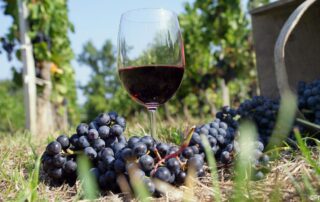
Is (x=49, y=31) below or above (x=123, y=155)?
above

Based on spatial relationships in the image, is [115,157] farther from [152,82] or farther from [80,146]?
[152,82]

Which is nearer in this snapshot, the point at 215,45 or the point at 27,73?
the point at 27,73

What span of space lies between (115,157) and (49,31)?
218 inches

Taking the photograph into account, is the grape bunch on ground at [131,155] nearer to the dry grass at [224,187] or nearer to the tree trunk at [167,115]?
the dry grass at [224,187]

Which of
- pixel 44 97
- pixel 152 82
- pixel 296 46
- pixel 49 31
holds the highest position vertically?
pixel 49 31

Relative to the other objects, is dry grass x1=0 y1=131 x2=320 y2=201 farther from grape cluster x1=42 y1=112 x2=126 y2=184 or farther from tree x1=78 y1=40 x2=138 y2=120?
tree x1=78 y1=40 x2=138 y2=120

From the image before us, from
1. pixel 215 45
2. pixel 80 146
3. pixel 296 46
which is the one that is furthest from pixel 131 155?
pixel 215 45

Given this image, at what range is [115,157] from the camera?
134 centimetres

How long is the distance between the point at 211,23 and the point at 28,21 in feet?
11.6

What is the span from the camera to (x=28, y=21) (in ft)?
20.4

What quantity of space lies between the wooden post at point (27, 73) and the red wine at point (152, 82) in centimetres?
444

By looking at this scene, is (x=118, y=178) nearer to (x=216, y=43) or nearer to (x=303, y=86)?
(x=303, y=86)

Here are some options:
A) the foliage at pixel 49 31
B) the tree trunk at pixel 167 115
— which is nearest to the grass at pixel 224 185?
the tree trunk at pixel 167 115

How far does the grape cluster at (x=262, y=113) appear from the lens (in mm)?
1969
